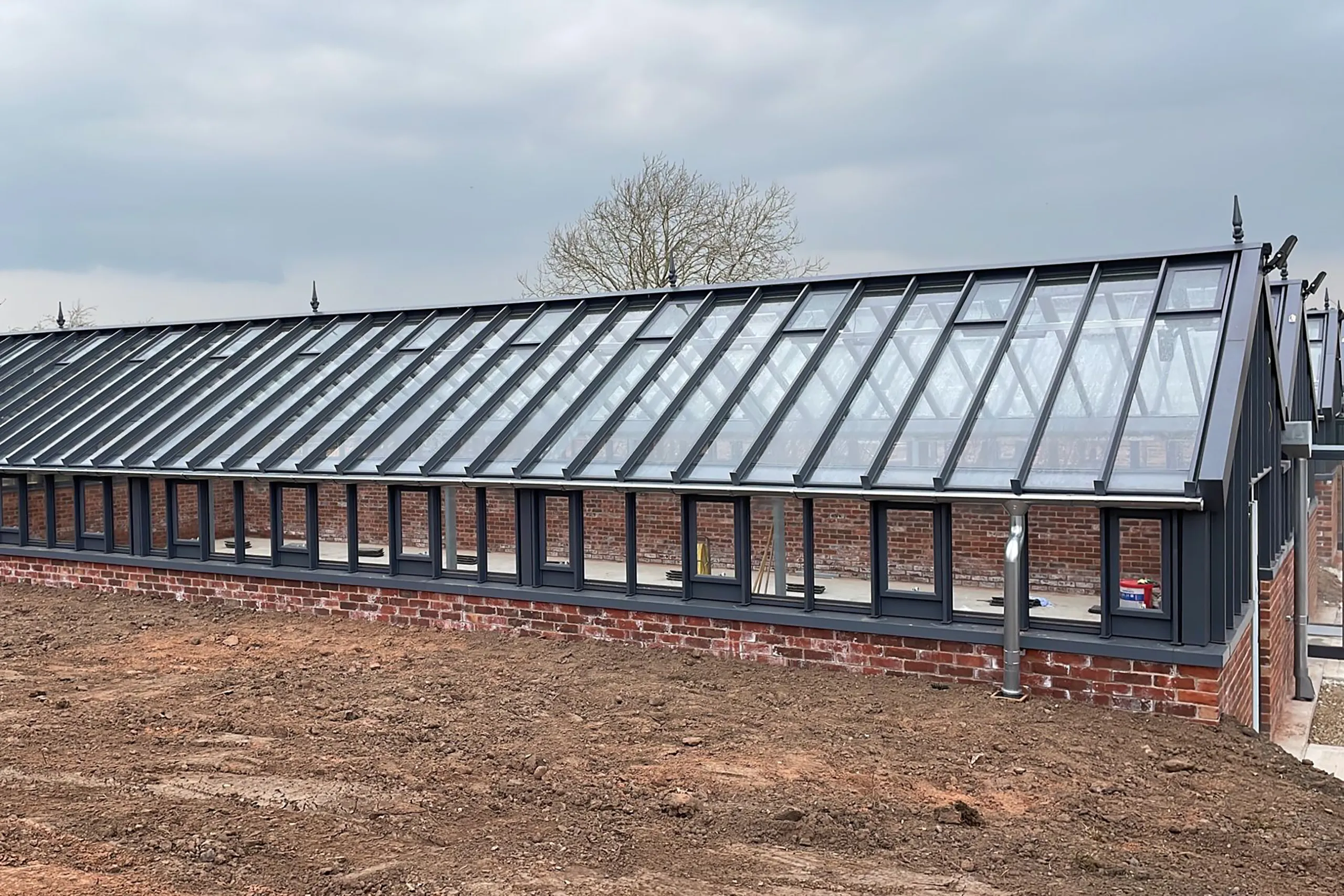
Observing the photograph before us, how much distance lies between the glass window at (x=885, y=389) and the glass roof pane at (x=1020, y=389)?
0.83 m

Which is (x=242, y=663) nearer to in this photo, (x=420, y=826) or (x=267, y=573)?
(x=267, y=573)

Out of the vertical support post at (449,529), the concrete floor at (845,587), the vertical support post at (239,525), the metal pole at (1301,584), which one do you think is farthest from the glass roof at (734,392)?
the metal pole at (1301,584)

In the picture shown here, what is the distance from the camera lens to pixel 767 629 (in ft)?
33.4

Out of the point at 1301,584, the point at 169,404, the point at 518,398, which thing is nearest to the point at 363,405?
the point at 518,398

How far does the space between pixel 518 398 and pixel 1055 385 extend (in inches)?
258

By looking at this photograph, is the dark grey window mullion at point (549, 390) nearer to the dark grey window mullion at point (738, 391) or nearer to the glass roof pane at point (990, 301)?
the dark grey window mullion at point (738, 391)

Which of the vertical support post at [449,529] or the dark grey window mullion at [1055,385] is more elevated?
the dark grey window mullion at [1055,385]

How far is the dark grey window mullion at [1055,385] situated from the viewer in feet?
30.0

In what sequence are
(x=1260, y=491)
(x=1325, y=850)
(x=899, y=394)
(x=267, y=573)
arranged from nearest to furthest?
1. (x=1325, y=850)
2. (x=899, y=394)
3. (x=1260, y=491)
4. (x=267, y=573)

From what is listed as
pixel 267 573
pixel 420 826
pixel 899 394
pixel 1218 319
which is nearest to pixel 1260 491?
pixel 1218 319

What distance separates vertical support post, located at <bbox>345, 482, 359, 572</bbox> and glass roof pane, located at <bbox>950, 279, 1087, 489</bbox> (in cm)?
702

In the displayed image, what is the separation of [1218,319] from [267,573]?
10873 millimetres

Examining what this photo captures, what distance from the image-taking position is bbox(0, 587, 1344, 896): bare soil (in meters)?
5.59

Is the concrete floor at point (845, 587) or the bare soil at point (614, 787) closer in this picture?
the bare soil at point (614, 787)
